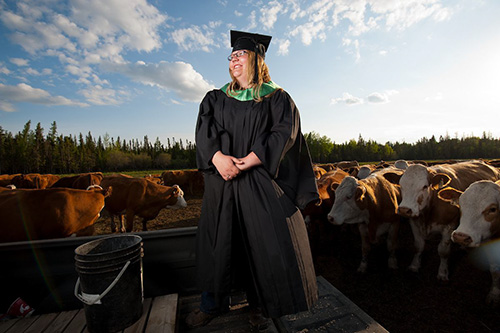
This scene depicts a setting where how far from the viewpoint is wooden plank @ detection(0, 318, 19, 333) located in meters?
2.08

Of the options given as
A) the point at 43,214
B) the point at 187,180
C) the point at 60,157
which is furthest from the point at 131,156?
the point at 43,214

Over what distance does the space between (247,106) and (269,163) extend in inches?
22.0

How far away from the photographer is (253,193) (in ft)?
6.36

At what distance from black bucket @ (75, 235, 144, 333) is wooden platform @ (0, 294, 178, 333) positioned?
0.13 m

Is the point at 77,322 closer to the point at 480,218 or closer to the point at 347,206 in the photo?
the point at 347,206

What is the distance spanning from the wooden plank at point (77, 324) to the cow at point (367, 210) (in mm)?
3674

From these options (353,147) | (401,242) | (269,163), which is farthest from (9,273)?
(353,147)

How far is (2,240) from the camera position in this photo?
3.84 metres

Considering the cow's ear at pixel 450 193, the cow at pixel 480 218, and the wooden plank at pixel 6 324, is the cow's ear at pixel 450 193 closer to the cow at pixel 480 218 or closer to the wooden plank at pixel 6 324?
the cow at pixel 480 218

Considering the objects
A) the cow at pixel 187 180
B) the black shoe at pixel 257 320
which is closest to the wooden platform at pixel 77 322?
the black shoe at pixel 257 320

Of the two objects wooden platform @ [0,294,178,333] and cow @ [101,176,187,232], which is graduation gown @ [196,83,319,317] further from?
cow @ [101,176,187,232]

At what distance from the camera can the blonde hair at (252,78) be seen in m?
2.09

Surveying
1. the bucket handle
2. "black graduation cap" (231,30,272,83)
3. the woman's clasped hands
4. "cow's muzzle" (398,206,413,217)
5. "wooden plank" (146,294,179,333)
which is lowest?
"wooden plank" (146,294,179,333)

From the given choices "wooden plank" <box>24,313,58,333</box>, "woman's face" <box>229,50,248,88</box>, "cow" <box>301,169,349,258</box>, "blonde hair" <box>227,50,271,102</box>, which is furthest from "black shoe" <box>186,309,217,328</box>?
"cow" <box>301,169,349,258</box>
